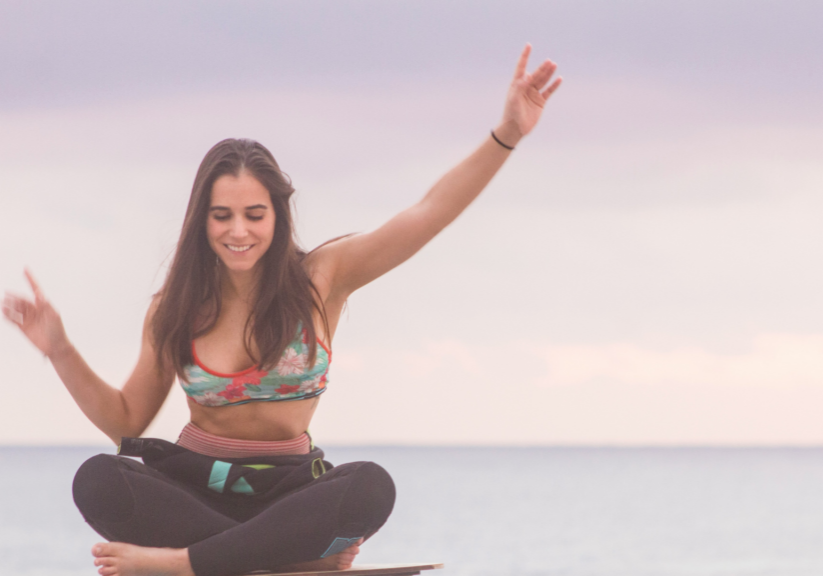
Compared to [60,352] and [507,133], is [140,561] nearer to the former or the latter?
[60,352]

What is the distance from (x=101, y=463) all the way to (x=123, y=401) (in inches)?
15.8

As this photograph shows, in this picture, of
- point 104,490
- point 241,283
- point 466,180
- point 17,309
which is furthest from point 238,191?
point 104,490

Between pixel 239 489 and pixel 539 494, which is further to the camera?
pixel 539 494

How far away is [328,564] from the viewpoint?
2.98 meters

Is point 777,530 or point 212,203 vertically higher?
point 777,530

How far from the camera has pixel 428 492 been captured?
51.0 m

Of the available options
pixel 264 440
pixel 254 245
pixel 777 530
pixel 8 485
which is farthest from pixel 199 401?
pixel 8 485

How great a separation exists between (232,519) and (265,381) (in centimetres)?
38

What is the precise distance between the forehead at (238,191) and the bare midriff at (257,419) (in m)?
0.56

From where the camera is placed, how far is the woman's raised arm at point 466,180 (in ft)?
10.1

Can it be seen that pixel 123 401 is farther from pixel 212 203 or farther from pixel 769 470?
pixel 769 470

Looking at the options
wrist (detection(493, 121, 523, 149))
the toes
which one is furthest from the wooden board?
wrist (detection(493, 121, 523, 149))

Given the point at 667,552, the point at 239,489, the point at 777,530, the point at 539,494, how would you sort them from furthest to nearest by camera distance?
the point at 539,494, the point at 777,530, the point at 667,552, the point at 239,489

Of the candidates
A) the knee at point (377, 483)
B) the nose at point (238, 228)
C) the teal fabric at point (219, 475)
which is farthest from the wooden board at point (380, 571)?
the nose at point (238, 228)
